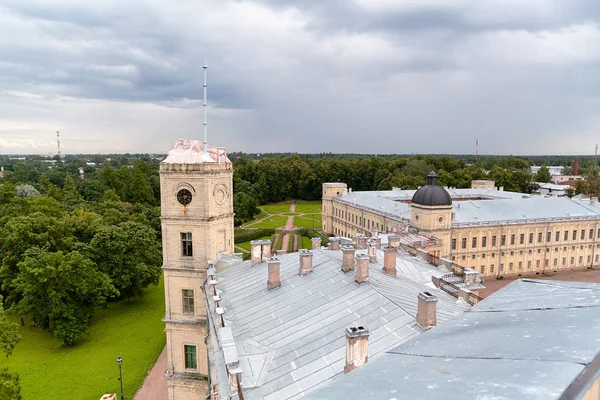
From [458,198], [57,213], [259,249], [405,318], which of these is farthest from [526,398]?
[458,198]

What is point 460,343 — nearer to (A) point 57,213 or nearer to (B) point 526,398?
(B) point 526,398

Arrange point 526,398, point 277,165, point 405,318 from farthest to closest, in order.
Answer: point 277,165 < point 405,318 < point 526,398

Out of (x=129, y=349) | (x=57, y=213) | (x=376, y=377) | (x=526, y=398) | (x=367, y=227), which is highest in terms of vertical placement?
(x=526, y=398)

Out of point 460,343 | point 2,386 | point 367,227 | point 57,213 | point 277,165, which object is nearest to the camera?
point 460,343

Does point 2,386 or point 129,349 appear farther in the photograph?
point 129,349

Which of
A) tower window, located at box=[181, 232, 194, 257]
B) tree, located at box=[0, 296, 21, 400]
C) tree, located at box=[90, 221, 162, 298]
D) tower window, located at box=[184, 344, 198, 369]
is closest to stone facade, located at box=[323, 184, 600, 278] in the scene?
tree, located at box=[90, 221, 162, 298]

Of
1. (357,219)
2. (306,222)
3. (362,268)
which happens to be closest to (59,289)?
(362,268)

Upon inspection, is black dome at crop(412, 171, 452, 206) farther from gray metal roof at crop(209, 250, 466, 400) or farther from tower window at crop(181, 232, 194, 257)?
tower window at crop(181, 232, 194, 257)
